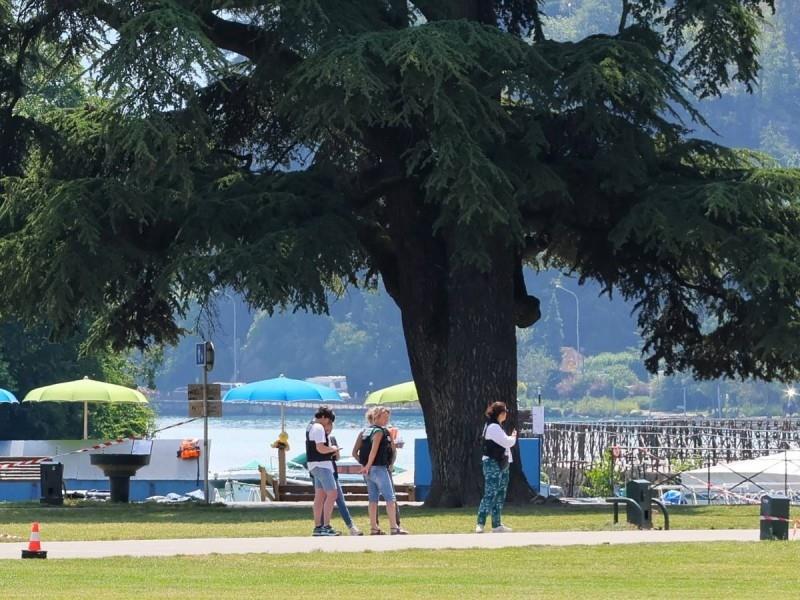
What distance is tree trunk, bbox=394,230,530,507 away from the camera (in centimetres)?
2922

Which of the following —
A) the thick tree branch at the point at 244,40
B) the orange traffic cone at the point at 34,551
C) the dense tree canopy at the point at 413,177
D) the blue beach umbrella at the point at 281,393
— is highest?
the thick tree branch at the point at 244,40

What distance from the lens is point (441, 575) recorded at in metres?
16.0

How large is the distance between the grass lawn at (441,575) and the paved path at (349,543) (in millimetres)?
729

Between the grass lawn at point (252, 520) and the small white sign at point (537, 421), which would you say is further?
the small white sign at point (537, 421)

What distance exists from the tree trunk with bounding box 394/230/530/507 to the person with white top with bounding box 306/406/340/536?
811 centimetres

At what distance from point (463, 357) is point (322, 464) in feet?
28.8

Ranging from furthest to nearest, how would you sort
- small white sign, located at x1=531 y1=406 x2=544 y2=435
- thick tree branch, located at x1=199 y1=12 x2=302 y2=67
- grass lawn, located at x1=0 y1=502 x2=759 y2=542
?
small white sign, located at x1=531 y1=406 x2=544 y2=435 → thick tree branch, located at x1=199 y1=12 x2=302 y2=67 → grass lawn, located at x1=0 y1=502 x2=759 y2=542

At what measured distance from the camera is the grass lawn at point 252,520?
2248cm

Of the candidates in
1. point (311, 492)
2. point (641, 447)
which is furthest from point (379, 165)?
point (641, 447)

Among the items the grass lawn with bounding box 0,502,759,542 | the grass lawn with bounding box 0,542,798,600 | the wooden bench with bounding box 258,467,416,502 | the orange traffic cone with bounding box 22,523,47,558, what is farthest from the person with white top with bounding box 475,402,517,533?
the wooden bench with bounding box 258,467,416,502

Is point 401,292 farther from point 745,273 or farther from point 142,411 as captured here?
point 142,411

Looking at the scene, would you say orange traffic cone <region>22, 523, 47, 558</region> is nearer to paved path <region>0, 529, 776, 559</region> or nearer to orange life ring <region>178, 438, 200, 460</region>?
paved path <region>0, 529, 776, 559</region>

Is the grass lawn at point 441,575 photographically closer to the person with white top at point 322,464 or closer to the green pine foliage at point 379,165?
the person with white top at point 322,464

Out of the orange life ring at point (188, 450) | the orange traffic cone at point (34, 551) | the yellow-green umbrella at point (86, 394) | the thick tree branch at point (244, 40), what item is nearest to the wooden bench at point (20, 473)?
the yellow-green umbrella at point (86, 394)
